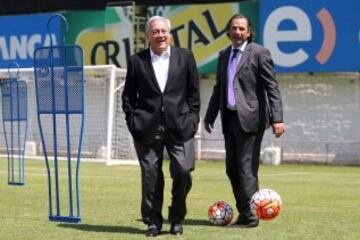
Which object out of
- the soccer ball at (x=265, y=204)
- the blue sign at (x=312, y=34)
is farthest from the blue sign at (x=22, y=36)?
the soccer ball at (x=265, y=204)

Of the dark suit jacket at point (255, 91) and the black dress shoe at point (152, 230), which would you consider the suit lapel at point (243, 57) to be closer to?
the dark suit jacket at point (255, 91)

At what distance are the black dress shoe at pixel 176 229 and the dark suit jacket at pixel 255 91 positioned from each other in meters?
1.28

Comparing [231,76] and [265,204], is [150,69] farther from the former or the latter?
[265,204]

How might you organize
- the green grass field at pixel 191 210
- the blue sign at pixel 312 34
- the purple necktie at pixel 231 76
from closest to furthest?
the green grass field at pixel 191 210, the purple necktie at pixel 231 76, the blue sign at pixel 312 34

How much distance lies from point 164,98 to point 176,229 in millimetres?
1281

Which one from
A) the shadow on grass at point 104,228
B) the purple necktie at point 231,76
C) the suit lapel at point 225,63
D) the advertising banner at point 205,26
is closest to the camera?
the shadow on grass at point 104,228

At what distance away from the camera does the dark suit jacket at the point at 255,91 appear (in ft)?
29.2

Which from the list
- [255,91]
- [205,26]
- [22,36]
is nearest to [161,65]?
[255,91]

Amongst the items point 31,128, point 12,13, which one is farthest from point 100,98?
point 12,13

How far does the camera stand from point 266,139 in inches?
1037

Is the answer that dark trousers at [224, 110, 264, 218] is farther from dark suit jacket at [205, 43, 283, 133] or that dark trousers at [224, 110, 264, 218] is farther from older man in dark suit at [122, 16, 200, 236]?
older man in dark suit at [122, 16, 200, 236]

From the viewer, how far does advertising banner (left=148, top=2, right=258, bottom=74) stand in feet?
88.4

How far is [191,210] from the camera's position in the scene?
1080 cm

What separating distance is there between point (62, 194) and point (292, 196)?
351 centimetres
